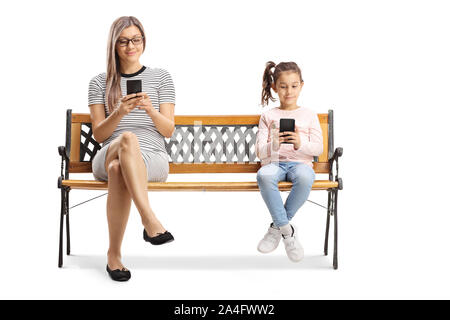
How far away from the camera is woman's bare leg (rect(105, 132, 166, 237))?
362 centimetres

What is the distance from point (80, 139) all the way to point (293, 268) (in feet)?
5.67

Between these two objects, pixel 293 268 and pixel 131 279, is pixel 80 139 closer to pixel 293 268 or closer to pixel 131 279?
pixel 131 279

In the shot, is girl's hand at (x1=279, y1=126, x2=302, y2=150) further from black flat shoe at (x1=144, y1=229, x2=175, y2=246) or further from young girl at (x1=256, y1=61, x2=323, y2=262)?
black flat shoe at (x1=144, y1=229, x2=175, y2=246)

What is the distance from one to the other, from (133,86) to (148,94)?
0.29 meters

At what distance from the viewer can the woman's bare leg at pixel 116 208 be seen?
3775mm

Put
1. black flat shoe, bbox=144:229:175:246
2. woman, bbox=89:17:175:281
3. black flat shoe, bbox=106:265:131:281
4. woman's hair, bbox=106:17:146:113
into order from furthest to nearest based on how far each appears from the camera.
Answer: woman's hair, bbox=106:17:146:113 < black flat shoe, bbox=106:265:131:281 < woman, bbox=89:17:175:281 < black flat shoe, bbox=144:229:175:246

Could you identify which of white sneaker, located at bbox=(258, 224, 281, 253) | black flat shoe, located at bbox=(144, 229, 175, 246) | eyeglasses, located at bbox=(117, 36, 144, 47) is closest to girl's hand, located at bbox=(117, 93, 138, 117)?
eyeglasses, located at bbox=(117, 36, 144, 47)

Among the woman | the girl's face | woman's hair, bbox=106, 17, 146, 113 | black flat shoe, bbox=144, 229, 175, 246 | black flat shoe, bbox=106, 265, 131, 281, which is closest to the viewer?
black flat shoe, bbox=144, 229, 175, 246

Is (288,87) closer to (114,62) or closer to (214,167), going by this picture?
(214,167)

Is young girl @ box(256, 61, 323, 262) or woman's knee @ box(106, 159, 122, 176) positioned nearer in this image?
woman's knee @ box(106, 159, 122, 176)

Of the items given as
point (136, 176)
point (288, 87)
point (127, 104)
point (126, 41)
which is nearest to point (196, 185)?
point (136, 176)

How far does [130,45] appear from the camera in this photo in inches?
163

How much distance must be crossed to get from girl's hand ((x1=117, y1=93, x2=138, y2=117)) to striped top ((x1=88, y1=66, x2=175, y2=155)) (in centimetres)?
27

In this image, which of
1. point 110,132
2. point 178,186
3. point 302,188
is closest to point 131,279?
point 178,186
